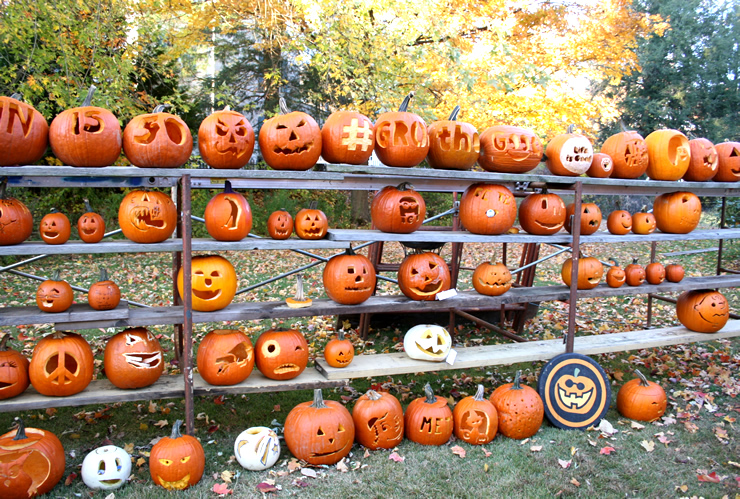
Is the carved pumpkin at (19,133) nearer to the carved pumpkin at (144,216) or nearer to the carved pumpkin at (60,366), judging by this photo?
the carved pumpkin at (144,216)

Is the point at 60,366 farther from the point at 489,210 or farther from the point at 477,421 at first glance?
the point at 489,210

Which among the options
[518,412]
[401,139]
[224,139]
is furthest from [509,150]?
[224,139]

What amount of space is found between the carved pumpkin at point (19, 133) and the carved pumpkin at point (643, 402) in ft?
17.5

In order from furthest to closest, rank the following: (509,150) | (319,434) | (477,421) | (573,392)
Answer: (573,392), (509,150), (477,421), (319,434)

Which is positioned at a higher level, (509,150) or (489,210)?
(509,150)

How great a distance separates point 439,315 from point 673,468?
11.6ft

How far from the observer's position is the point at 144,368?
3.81m

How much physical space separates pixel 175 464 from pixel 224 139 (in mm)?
2373

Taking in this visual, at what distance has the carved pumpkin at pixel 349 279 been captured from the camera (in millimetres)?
4262

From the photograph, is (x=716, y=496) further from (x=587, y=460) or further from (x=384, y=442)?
(x=384, y=442)

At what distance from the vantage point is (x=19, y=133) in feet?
11.4

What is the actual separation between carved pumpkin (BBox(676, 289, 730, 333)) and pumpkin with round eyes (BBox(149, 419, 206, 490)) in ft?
17.1

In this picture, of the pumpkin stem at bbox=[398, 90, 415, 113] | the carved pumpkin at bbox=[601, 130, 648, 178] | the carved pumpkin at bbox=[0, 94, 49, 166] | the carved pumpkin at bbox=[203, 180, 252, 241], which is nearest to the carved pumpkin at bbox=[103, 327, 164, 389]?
the carved pumpkin at bbox=[203, 180, 252, 241]

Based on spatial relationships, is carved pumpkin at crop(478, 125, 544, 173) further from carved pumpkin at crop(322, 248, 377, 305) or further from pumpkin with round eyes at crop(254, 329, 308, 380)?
pumpkin with round eyes at crop(254, 329, 308, 380)
